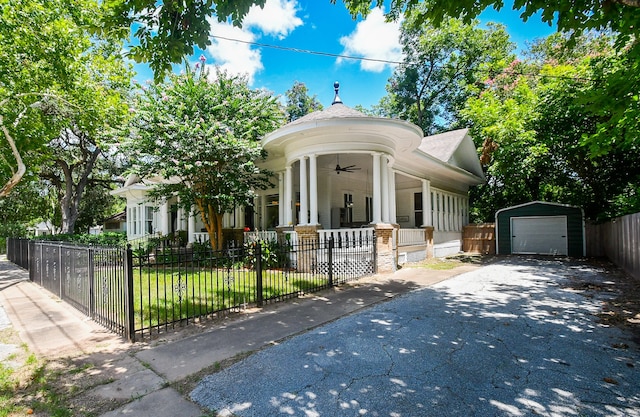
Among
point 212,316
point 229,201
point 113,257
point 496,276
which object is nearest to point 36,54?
point 229,201

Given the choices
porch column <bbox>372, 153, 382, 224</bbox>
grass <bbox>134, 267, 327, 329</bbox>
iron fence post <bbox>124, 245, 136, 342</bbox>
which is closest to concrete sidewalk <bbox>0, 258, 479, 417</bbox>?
iron fence post <bbox>124, 245, 136, 342</bbox>

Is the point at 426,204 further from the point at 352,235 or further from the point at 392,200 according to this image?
the point at 352,235

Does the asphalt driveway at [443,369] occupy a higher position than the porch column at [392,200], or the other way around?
the porch column at [392,200]

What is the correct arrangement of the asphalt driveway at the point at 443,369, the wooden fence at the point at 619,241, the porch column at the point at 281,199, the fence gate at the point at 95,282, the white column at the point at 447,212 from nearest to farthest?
the asphalt driveway at the point at 443,369 → the fence gate at the point at 95,282 → the wooden fence at the point at 619,241 → the porch column at the point at 281,199 → the white column at the point at 447,212

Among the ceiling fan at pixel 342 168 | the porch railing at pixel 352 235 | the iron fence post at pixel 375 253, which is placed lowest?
the iron fence post at pixel 375 253

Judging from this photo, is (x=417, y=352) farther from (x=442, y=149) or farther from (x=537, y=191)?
(x=537, y=191)

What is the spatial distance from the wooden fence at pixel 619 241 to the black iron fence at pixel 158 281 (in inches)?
272

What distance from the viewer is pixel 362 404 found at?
114 inches

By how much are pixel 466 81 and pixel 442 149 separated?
14.8m

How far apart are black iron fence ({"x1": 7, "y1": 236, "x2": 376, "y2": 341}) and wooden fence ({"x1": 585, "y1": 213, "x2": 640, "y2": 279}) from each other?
22.7 ft

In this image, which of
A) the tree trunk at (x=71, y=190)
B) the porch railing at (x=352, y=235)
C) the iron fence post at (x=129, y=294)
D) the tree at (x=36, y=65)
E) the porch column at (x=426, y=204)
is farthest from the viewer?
the tree trunk at (x=71, y=190)

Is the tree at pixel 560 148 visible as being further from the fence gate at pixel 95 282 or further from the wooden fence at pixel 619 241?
the fence gate at pixel 95 282

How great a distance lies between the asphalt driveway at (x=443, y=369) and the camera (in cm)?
287

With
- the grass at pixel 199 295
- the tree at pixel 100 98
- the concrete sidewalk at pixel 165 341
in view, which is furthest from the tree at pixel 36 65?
the grass at pixel 199 295
